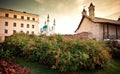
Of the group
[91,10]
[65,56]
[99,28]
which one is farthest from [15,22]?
[65,56]

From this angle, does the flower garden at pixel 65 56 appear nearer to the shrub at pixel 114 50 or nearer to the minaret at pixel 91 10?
the shrub at pixel 114 50

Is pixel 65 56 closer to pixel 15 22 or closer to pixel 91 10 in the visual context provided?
pixel 91 10

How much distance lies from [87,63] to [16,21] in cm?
4012

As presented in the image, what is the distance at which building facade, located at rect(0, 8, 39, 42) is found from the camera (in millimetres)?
40719

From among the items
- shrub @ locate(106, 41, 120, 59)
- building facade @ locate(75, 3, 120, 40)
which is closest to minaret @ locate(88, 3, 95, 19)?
building facade @ locate(75, 3, 120, 40)

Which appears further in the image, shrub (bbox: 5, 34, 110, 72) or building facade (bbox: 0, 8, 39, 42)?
building facade (bbox: 0, 8, 39, 42)

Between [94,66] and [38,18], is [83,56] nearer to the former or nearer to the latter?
[94,66]

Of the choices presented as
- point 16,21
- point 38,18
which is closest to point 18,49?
point 16,21

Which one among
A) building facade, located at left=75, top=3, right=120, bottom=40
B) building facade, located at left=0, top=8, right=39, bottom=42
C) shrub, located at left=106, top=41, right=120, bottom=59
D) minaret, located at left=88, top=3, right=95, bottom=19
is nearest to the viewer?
shrub, located at left=106, top=41, right=120, bottom=59

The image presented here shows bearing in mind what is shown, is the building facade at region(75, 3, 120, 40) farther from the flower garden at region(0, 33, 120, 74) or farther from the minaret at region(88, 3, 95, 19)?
the flower garden at region(0, 33, 120, 74)

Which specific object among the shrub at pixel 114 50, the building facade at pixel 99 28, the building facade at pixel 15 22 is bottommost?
the shrub at pixel 114 50

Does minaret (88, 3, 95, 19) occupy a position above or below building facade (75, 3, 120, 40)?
above

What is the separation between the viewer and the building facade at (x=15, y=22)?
40.7 m

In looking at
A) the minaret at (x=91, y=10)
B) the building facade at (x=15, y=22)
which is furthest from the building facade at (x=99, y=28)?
the building facade at (x=15, y=22)
